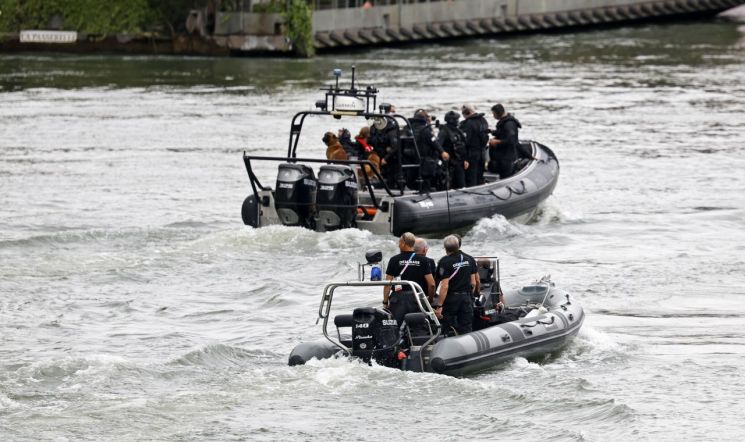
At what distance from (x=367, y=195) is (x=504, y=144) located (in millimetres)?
2677

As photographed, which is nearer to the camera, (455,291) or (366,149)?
(455,291)

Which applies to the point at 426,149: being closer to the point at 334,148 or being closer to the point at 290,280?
the point at 334,148

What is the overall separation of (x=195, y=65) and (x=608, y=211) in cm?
3100

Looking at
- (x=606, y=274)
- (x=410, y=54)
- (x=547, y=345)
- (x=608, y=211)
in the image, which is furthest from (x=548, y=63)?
(x=547, y=345)

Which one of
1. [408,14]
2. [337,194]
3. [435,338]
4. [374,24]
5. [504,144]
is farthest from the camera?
[408,14]

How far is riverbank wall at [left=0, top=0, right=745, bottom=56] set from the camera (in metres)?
58.4

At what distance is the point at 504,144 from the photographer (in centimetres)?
2341

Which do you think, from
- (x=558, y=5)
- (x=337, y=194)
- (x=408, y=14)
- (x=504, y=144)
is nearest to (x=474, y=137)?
(x=504, y=144)

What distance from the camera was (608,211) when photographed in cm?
2591

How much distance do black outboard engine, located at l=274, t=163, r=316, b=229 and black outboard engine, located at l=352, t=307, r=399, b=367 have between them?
23.3ft

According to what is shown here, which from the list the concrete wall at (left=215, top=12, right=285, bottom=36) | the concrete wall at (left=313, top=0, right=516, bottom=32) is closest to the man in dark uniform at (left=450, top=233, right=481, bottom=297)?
the concrete wall at (left=215, top=12, right=285, bottom=36)

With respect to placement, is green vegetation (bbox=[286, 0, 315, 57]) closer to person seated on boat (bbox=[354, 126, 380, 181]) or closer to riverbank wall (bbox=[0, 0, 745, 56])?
riverbank wall (bbox=[0, 0, 745, 56])

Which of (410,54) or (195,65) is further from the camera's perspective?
(410,54)

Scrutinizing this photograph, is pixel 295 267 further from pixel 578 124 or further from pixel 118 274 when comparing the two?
pixel 578 124
